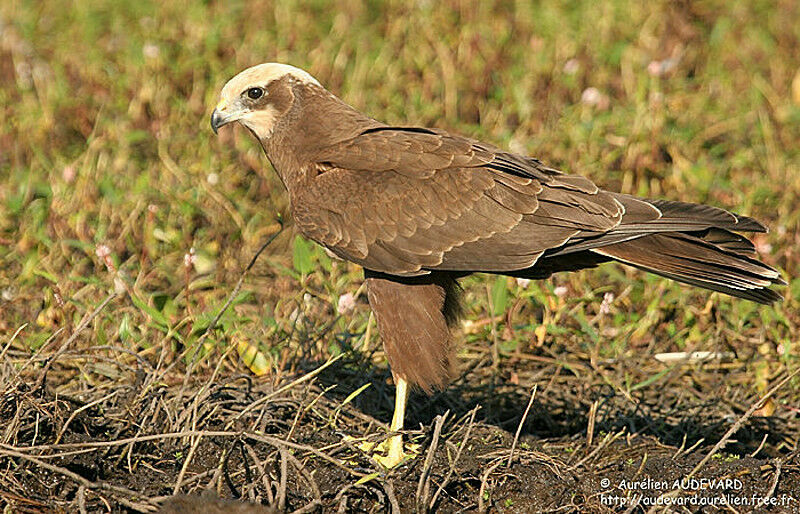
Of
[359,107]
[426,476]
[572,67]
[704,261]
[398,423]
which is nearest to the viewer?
[426,476]

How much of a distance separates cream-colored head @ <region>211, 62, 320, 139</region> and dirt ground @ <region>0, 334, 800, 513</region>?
1115 millimetres

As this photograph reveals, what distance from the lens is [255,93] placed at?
4676mm

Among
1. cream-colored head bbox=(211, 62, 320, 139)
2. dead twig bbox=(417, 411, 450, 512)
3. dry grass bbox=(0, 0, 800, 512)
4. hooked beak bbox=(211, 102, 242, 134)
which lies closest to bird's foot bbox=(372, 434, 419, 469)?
dry grass bbox=(0, 0, 800, 512)

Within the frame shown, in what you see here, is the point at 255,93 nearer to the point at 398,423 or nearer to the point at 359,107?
the point at 398,423

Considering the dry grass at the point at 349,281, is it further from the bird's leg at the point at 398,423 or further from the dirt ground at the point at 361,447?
the bird's leg at the point at 398,423

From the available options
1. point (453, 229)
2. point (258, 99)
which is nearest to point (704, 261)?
point (453, 229)

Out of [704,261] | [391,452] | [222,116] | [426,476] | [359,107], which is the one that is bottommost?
[391,452]

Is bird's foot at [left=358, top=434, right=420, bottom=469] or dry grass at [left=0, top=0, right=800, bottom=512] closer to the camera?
dry grass at [left=0, top=0, right=800, bottom=512]

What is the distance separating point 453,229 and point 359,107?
3.28 m

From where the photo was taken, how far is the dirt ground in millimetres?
3553

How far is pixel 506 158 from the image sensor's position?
4363 mm

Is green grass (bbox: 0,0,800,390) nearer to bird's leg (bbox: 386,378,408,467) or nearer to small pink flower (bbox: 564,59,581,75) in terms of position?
small pink flower (bbox: 564,59,581,75)

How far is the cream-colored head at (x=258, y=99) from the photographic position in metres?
4.66

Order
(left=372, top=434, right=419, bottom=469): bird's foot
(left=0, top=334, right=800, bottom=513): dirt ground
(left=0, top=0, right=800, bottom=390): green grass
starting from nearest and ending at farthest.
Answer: (left=0, top=334, right=800, bottom=513): dirt ground
(left=372, top=434, right=419, bottom=469): bird's foot
(left=0, top=0, right=800, bottom=390): green grass
